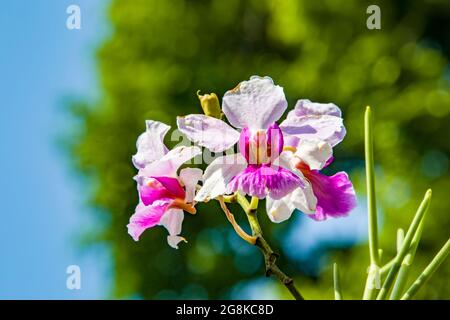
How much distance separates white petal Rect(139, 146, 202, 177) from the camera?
1.98 feet

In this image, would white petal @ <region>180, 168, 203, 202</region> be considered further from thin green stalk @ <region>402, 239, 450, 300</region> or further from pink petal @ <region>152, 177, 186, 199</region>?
thin green stalk @ <region>402, 239, 450, 300</region>

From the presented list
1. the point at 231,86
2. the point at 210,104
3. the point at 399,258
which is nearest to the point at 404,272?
the point at 399,258

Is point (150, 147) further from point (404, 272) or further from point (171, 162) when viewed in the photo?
point (404, 272)

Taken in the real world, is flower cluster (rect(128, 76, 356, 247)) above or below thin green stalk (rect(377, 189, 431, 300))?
above

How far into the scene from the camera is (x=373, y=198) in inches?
25.3

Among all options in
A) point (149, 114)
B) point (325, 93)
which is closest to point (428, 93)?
point (325, 93)

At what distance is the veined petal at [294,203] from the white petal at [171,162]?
87 millimetres

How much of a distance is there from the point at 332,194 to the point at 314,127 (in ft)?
0.25

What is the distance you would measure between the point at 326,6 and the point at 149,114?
1.11 m

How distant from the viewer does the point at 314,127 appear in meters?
0.61

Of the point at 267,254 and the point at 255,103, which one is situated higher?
the point at 255,103

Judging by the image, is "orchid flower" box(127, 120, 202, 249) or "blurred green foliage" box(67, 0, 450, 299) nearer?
"orchid flower" box(127, 120, 202, 249)

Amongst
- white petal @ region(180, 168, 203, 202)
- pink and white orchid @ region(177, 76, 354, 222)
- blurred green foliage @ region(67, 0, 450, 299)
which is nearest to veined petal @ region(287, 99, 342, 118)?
pink and white orchid @ region(177, 76, 354, 222)

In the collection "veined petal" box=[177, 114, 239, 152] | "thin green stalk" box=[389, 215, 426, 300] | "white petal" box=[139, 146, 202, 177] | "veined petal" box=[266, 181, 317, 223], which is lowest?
"thin green stalk" box=[389, 215, 426, 300]
